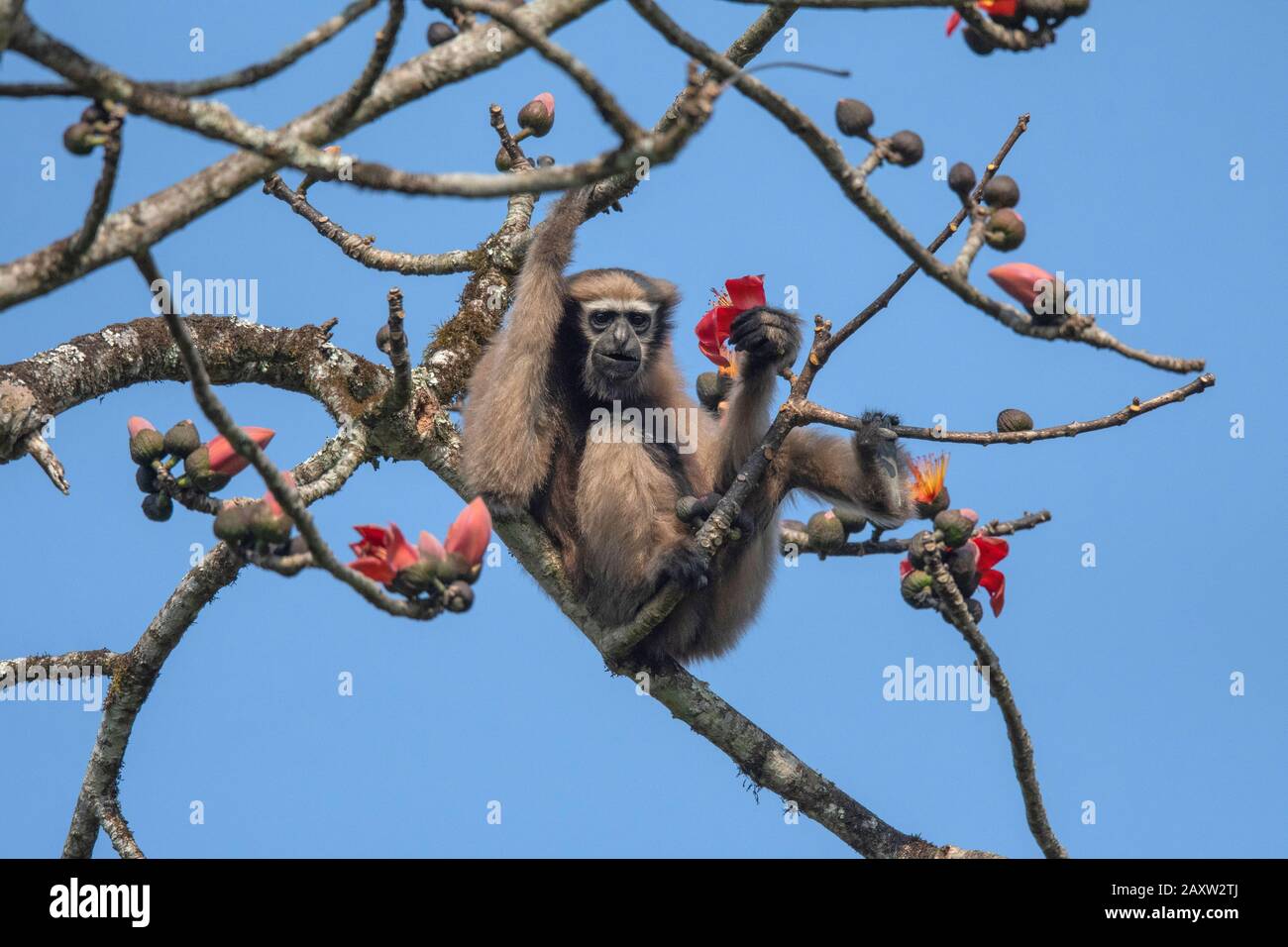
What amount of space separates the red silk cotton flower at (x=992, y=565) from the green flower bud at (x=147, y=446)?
3.73 m

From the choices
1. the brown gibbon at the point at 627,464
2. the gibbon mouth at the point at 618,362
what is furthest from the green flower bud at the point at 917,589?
the gibbon mouth at the point at 618,362

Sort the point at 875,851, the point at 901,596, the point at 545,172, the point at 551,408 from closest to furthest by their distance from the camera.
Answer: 1. the point at 545,172
2. the point at 901,596
3. the point at 875,851
4. the point at 551,408

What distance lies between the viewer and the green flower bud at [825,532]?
24.0 feet

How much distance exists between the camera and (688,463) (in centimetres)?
1009

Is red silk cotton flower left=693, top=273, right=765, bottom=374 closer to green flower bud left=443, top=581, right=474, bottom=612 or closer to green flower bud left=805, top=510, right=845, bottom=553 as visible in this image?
green flower bud left=805, top=510, right=845, bottom=553

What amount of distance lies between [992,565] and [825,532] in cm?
90

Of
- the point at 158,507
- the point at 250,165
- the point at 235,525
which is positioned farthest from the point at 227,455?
the point at 250,165

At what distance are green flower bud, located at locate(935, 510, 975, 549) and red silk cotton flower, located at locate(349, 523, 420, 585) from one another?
7.75 ft

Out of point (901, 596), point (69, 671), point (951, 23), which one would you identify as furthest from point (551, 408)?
point (951, 23)

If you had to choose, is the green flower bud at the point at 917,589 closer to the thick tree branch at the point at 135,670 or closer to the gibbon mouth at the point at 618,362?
the thick tree branch at the point at 135,670

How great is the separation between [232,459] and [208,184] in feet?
5.74

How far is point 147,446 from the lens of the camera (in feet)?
20.9

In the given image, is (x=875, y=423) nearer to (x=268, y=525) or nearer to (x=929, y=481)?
(x=929, y=481)
